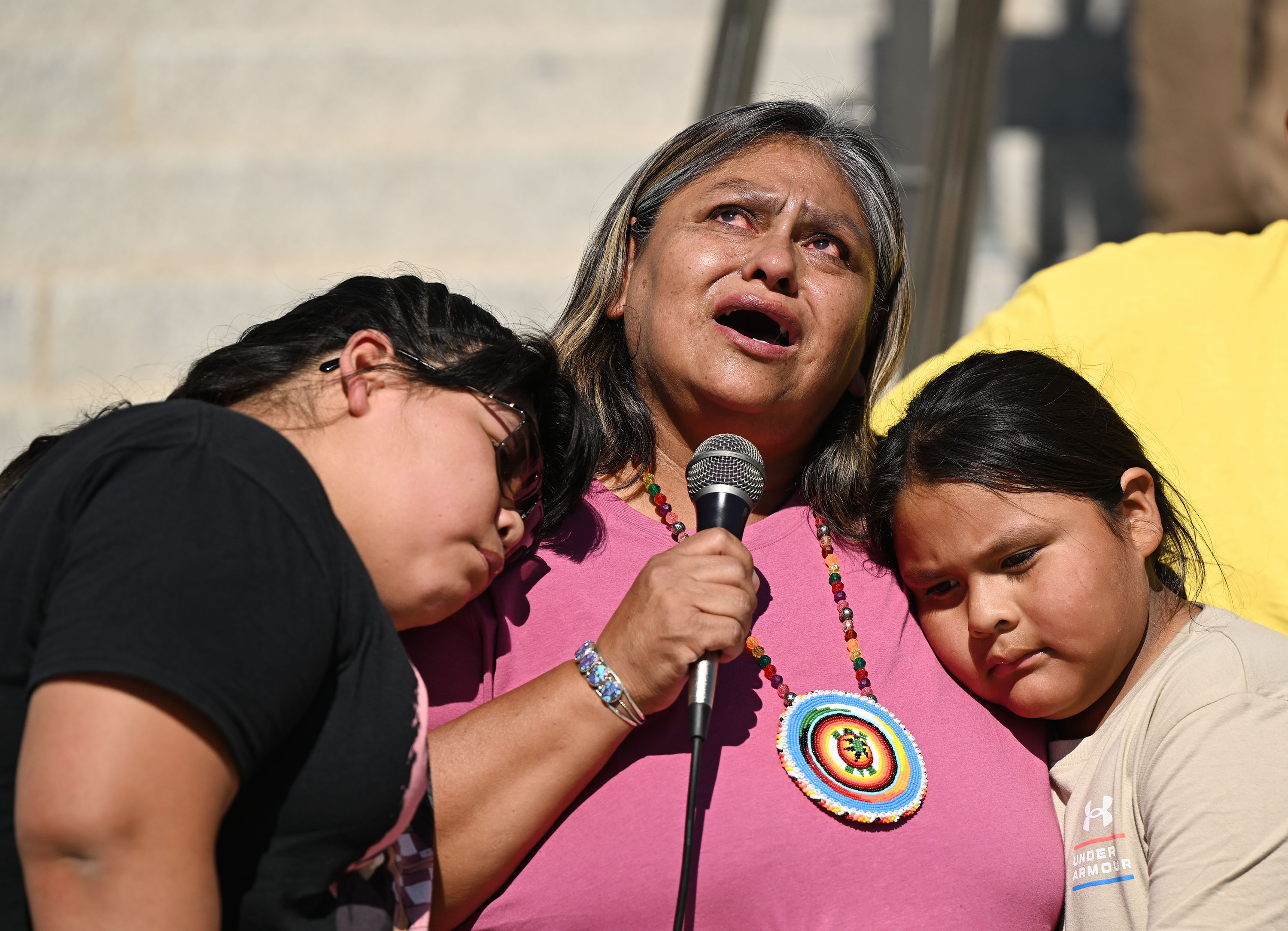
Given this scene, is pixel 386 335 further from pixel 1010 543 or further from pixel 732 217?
pixel 1010 543

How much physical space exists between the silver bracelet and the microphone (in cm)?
8

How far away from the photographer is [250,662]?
1008 millimetres

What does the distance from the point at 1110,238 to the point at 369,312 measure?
3245 mm

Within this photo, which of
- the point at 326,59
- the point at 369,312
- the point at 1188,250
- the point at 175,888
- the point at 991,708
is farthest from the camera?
the point at 326,59

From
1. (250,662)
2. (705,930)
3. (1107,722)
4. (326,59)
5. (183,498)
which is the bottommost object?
(705,930)

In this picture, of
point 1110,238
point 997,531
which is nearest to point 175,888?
point 997,531

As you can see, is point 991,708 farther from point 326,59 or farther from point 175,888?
point 326,59

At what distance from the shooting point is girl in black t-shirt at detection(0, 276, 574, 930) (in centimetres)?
94

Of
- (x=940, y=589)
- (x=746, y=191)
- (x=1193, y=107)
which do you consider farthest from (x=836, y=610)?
(x=1193, y=107)

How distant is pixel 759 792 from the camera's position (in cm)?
163

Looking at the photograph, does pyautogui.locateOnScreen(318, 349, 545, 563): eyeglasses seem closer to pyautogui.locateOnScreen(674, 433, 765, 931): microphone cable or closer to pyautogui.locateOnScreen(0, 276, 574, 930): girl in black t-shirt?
pyautogui.locateOnScreen(0, 276, 574, 930): girl in black t-shirt

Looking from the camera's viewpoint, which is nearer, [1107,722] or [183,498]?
[183,498]

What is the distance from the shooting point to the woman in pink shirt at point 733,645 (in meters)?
1.50

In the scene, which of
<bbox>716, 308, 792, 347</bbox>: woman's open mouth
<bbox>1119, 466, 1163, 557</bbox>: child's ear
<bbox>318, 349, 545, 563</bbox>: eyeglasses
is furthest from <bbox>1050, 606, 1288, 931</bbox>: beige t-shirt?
<bbox>318, 349, 545, 563</bbox>: eyeglasses
